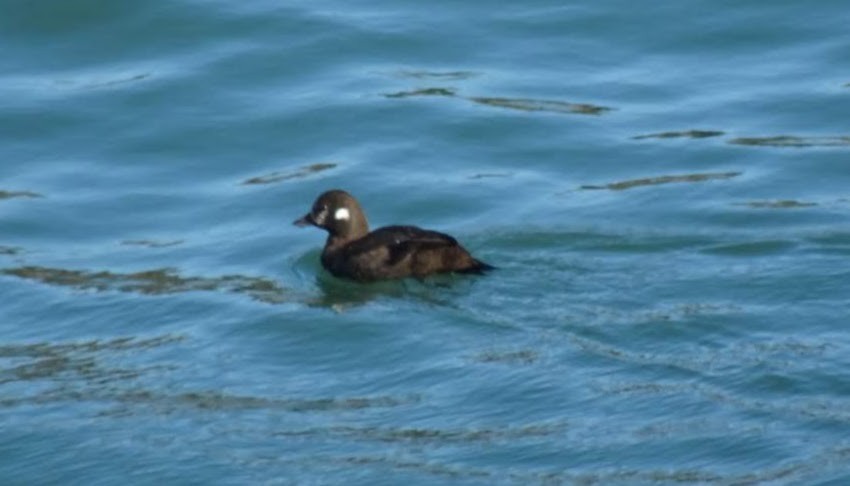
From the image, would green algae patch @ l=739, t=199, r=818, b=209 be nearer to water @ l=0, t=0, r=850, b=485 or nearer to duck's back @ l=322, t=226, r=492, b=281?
water @ l=0, t=0, r=850, b=485

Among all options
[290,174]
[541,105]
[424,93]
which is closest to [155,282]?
[290,174]

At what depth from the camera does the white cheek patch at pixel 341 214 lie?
1471cm

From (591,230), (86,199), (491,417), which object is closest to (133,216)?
(86,199)

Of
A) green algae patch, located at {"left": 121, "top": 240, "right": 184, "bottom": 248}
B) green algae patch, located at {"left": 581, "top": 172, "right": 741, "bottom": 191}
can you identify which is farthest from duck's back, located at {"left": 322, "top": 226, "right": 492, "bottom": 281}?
green algae patch, located at {"left": 581, "top": 172, "right": 741, "bottom": 191}

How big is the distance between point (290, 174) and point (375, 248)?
243 centimetres

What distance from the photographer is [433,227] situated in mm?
15500

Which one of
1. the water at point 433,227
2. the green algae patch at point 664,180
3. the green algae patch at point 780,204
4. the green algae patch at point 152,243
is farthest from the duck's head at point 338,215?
the green algae patch at point 780,204

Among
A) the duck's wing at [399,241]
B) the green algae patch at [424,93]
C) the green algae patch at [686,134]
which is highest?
the green algae patch at [424,93]

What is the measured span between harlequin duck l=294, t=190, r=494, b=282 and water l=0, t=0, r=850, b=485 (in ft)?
0.43

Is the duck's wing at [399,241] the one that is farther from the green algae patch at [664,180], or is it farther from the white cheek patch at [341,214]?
the green algae patch at [664,180]

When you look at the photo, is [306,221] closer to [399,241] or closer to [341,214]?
[341,214]

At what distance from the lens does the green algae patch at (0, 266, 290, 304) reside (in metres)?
14.3

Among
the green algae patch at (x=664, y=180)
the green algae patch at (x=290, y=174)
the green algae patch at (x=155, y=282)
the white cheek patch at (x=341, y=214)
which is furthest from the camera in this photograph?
the green algae patch at (x=290, y=174)

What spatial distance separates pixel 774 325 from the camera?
12.6 m
